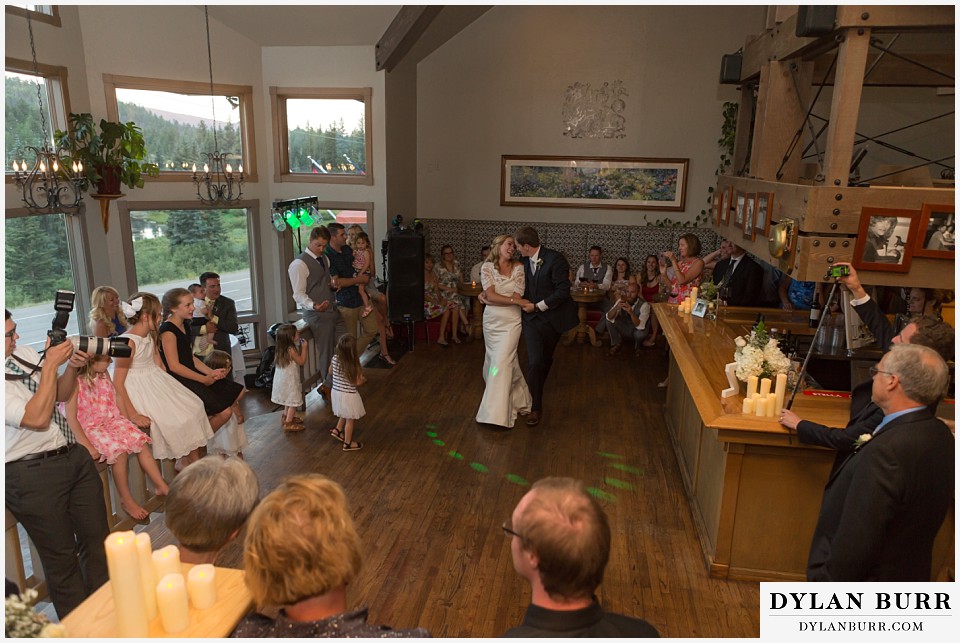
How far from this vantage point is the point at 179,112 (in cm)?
812

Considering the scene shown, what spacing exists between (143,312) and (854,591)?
3.60 metres

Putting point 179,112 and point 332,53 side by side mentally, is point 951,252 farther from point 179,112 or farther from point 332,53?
point 179,112

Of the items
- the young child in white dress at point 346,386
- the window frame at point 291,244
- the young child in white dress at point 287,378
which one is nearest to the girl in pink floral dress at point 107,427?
the young child in white dress at point 346,386

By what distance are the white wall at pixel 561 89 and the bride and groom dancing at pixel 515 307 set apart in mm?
4367

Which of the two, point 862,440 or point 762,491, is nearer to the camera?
point 862,440

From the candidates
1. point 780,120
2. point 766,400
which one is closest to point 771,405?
point 766,400

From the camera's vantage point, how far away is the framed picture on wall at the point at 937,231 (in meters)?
3.30

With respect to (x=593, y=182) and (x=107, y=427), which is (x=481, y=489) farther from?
(x=593, y=182)

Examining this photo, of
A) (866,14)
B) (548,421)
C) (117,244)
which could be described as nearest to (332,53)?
(117,244)

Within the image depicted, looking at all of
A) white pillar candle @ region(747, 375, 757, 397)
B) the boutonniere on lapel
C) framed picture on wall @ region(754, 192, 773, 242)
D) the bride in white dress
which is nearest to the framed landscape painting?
the bride in white dress

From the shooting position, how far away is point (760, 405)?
328cm

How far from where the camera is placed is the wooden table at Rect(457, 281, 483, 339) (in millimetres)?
8352

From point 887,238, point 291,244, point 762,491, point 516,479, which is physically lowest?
point 516,479

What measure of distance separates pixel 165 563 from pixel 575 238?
8179 millimetres
